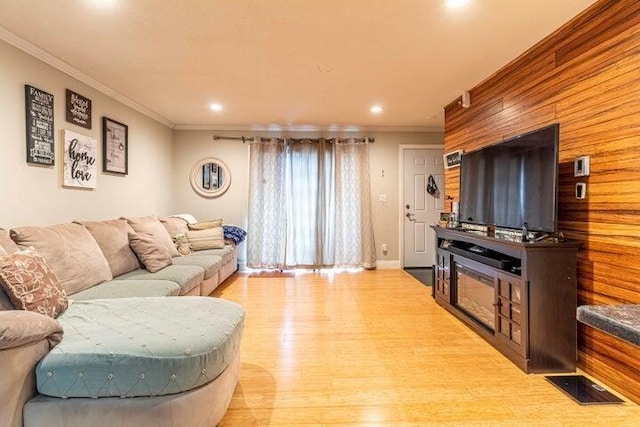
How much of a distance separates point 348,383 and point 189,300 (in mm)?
1079

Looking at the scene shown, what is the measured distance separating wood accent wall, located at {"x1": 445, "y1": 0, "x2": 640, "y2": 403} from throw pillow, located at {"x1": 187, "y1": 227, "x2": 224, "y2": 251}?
3.58 meters

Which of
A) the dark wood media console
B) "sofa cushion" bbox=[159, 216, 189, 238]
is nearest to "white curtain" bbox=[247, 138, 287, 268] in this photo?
"sofa cushion" bbox=[159, 216, 189, 238]

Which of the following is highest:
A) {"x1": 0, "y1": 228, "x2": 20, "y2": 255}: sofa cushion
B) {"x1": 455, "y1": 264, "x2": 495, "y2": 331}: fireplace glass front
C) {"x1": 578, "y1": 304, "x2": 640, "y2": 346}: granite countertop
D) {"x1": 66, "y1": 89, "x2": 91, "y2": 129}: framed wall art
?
{"x1": 66, "y1": 89, "x2": 91, "y2": 129}: framed wall art

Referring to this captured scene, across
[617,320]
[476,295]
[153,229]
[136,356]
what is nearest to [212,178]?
[153,229]

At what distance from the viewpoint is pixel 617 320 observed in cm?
78

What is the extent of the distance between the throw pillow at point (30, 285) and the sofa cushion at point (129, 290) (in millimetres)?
403

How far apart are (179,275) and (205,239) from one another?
1.39 m

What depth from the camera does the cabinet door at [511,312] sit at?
2.14 meters

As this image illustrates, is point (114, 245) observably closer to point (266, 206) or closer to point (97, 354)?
point (97, 354)

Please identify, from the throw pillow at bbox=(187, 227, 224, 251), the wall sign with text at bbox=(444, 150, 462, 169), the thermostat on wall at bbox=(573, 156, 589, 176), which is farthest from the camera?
the throw pillow at bbox=(187, 227, 224, 251)

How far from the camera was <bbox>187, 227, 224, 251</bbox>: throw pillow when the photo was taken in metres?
4.14

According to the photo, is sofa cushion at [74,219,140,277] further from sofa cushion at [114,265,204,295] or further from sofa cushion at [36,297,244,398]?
sofa cushion at [36,297,244,398]

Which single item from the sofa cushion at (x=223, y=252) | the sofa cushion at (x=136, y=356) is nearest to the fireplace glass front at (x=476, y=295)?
the sofa cushion at (x=136, y=356)

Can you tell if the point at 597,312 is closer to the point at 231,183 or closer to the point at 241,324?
the point at 241,324
